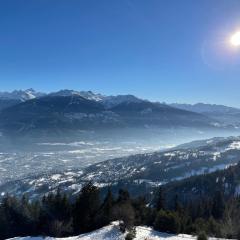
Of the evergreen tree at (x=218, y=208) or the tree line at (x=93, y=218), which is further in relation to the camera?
the evergreen tree at (x=218, y=208)

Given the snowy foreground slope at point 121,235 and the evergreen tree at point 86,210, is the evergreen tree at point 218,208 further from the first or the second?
the snowy foreground slope at point 121,235

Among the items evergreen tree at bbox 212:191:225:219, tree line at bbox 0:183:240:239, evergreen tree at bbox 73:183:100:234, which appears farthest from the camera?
evergreen tree at bbox 212:191:225:219

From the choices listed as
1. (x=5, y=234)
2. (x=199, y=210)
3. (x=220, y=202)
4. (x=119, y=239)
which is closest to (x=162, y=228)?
(x=119, y=239)

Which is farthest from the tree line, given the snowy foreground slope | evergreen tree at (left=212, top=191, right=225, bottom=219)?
evergreen tree at (left=212, top=191, right=225, bottom=219)

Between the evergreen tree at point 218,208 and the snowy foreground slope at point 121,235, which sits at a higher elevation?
the snowy foreground slope at point 121,235

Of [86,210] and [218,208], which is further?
[218,208]

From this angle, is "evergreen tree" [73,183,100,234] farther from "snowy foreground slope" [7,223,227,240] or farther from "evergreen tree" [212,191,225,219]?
"evergreen tree" [212,191,225,219]

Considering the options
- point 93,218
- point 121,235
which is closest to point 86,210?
point 93,218

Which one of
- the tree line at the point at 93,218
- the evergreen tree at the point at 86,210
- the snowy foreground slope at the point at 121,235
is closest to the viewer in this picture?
the snowy foreground slope at the point at 121,235

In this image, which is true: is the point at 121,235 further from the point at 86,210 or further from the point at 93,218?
the point at 86,210

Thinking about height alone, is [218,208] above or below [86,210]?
below

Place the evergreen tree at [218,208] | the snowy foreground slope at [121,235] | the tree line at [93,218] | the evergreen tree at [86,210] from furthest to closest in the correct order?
the evergreen tree at [218,208] → the evergreen tree at [86,210] → the tree line at [93,218] → the snowy foreground slope at [121,235]

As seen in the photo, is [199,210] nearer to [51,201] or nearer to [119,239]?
[51,201]

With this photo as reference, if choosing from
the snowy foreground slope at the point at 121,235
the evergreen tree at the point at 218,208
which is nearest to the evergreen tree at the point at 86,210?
the snowy foreground slope at the point at 121,235
